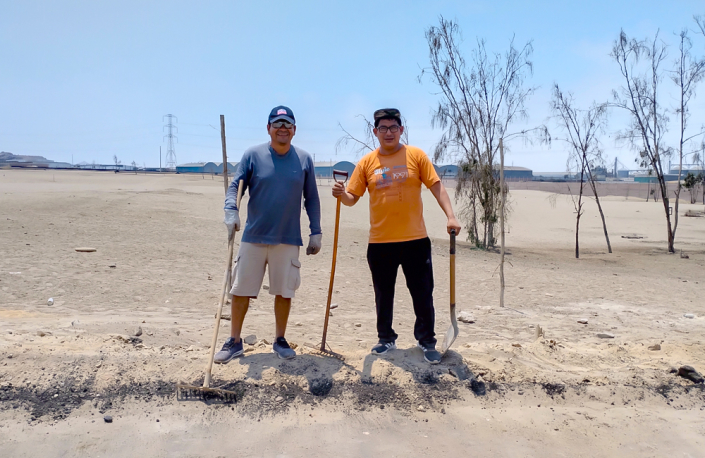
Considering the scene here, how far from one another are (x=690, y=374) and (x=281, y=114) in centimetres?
388

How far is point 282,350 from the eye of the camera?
13.4 ft

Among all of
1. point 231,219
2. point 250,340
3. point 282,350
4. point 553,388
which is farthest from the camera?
point 250,340

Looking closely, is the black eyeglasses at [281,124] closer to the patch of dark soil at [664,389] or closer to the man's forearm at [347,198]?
the man's forearm at [347,198]

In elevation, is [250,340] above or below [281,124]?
below

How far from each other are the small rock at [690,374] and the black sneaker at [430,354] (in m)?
2.01

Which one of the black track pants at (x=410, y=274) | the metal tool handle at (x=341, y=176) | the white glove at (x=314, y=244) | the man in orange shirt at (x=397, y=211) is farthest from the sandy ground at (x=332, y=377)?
the metal tool handle at (x=341, y=176)

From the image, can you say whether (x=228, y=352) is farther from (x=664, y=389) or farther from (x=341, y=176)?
(x=664, y=389)

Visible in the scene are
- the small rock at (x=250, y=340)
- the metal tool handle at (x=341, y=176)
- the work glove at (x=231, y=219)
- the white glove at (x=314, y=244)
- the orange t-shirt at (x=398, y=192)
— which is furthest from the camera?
the small rock at (x=250, y=340)

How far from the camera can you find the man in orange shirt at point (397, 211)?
3969 mm

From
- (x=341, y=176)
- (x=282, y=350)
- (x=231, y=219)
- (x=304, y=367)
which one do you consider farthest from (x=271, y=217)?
(x=304, y=367)

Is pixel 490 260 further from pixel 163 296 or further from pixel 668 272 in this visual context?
pixel 163 296

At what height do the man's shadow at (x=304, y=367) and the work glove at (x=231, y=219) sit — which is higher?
the work glove at (x=231, y=219)

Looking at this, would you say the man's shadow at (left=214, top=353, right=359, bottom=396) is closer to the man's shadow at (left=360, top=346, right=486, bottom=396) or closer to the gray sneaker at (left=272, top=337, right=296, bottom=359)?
the gray sneaker at (left=272, top=337, right=296, bottom=359)

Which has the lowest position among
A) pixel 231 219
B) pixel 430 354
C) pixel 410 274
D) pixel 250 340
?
pixel 250 340
